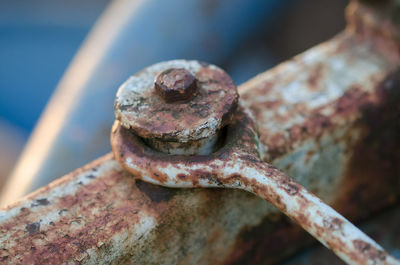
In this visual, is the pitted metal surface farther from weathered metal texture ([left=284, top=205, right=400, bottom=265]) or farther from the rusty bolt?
weathered metal texture ([left=284, top=205, right=400, bottom=265])

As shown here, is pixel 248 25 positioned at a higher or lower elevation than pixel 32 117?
higher

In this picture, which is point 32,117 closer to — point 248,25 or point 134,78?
point 248,25

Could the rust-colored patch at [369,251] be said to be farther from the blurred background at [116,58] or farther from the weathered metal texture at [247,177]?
the blurred background at [116,58]

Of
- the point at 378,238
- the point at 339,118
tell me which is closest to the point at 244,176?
the point at 339,118

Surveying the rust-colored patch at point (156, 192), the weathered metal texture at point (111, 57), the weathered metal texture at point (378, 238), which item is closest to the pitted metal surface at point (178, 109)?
the rust-colored patch at point (156, 192)

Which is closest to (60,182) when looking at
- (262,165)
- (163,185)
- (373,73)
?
(163,185)

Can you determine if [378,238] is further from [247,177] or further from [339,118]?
[247,177]
